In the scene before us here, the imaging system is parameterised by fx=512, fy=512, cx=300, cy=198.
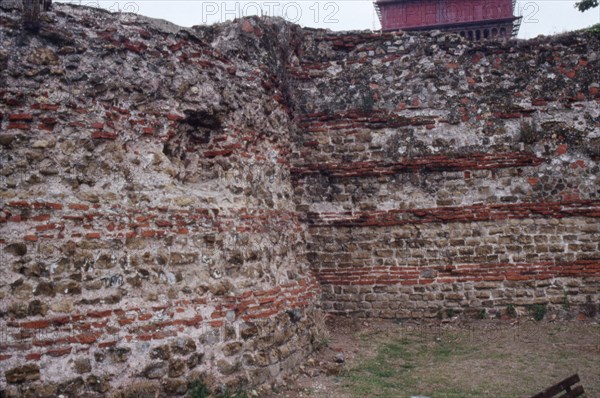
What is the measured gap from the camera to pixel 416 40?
8.12m

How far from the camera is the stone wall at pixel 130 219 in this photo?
4.50 metres

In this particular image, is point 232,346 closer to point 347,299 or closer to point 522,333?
point 347,299

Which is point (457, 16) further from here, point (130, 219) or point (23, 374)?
point (23, 374)

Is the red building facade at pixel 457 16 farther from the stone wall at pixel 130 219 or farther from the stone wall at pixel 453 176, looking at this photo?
the stone wall at pixel 130 219

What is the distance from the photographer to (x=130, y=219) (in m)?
4.99

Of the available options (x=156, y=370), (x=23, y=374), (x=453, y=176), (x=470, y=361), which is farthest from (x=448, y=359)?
(x=23, y=374)

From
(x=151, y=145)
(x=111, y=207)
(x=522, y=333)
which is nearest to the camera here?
(x=111, y=207)

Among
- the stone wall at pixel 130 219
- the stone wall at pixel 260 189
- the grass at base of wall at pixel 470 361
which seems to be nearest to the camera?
the stone wall at pixel 130 219

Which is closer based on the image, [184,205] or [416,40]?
[184,205]

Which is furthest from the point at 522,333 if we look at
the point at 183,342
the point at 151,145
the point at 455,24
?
the point at 455,24

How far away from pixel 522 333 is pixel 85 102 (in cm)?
615

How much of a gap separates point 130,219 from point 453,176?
4862 millimetres

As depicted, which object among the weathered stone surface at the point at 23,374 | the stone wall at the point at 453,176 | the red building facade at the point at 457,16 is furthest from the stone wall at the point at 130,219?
the red building facade at the point at 457,16

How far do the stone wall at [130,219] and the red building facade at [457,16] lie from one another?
18941 millimetres
